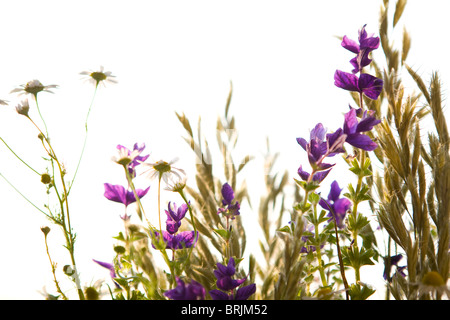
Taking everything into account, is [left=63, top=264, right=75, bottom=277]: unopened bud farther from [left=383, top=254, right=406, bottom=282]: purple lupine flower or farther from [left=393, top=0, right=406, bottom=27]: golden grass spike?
[left=393, top=0, right=406, bottom=27]: golden grass spike

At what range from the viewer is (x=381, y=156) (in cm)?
76

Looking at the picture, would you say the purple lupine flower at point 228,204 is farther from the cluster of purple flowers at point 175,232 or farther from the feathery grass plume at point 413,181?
the feathery grass plume at point 413,181

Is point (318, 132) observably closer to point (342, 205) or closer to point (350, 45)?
point (350, 45)

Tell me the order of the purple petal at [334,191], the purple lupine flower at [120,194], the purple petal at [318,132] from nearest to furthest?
1. the purple petal at [318,132]
2. the purple lupine flower at [120,194]
3. the purple petal at [334,191]

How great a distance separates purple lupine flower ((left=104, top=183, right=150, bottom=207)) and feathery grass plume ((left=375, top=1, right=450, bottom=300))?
13.9 inches

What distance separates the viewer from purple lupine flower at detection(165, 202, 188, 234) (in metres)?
0.72

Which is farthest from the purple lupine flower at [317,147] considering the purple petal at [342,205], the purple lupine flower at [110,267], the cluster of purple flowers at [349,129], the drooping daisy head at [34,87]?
the drooping daisy head at [34,87]

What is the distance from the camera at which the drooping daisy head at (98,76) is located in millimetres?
927

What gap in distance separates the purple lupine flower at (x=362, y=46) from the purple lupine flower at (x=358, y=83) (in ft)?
0.12

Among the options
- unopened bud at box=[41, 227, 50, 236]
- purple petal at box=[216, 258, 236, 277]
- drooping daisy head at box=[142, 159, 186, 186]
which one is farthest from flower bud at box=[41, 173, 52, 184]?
purple petal at box=[216, 258, 236, 277]
